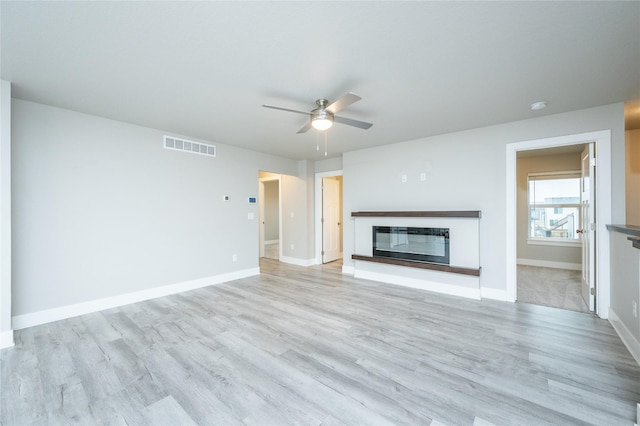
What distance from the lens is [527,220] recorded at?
6113 mm

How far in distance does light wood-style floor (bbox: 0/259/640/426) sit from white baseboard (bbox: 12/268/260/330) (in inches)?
5.0

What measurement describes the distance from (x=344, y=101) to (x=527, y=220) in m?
6.03

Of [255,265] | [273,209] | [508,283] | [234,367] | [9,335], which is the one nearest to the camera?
[234,367]

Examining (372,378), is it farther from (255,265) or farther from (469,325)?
(255,265)

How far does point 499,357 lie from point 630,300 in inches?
58.5

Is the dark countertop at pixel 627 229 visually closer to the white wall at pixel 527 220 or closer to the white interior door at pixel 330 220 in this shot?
the white wall at pixel 527 220

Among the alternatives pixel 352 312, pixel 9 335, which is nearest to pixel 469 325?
pixel 352 312

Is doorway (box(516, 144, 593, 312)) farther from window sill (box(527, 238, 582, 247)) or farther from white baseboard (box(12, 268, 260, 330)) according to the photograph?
white baseboard (box(12, 268, 260, 330))

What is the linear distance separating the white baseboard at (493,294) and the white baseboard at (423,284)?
106mm

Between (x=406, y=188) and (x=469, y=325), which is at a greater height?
(x=406, y=188)

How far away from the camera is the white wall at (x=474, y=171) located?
3.14m

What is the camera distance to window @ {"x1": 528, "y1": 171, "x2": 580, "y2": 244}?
5693mm

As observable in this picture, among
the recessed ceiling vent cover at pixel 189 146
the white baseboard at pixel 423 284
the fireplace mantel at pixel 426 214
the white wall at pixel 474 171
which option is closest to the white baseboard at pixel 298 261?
the white baseboard at pixel 423 284

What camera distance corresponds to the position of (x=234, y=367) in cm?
214
